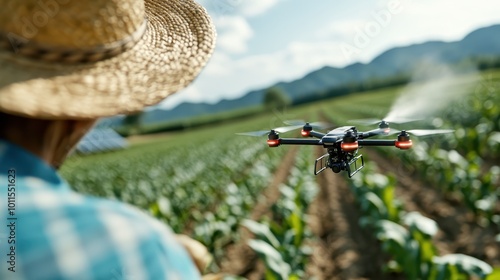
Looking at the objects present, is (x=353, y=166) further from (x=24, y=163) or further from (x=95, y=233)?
(x=24, y=163)

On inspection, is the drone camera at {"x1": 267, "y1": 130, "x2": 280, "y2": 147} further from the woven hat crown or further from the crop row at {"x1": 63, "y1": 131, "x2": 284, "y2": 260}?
the crop row at {"x1": 63, "y1": 131, "x2": 284, "y2": 260}

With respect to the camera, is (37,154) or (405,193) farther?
(405,193)

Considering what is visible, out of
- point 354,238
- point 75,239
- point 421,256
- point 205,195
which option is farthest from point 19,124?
point 205,195

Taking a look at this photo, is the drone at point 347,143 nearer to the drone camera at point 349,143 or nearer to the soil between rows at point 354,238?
the drone camera at point 349,143

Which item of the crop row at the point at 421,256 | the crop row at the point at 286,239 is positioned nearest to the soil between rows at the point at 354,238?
the crop row at the point at 286,239

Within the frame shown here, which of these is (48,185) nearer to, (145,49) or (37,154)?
(37,154)

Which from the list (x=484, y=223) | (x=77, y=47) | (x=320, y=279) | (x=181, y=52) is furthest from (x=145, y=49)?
(x=484, y=223)
